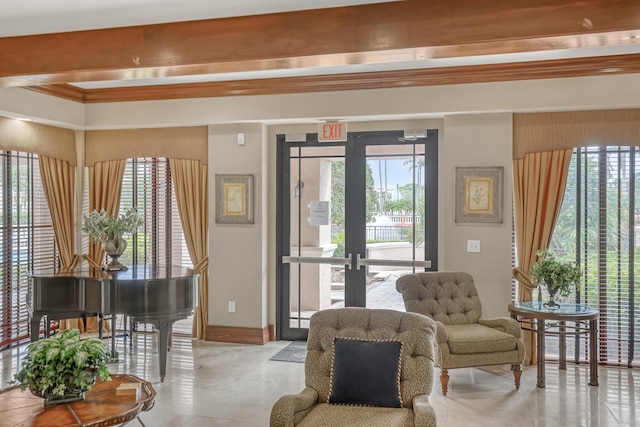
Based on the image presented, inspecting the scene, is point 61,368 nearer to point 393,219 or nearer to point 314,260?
point 314,260

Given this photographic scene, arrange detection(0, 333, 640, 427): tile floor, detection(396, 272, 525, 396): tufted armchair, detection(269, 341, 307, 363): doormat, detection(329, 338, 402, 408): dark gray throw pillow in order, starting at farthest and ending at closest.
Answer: detection(269, 341, 307, 363): doormat, detection(396, 272, 525, 396): tufted armchair, detection(0, 333, 640, 427): tile floor, detection(329, 338, 402, 408): dark gray throw pillow

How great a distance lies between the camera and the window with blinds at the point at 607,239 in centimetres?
526

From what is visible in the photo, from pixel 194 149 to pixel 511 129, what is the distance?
3.40 meters

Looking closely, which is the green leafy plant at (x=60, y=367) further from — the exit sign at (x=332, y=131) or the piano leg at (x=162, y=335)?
the exit sign at (x=332, y=131)

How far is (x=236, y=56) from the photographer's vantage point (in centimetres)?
377

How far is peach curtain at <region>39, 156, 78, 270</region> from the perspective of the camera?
21.0ft

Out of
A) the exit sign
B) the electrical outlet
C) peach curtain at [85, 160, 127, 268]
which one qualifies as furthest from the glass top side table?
peach curtain at [85, 160, 127, 268]

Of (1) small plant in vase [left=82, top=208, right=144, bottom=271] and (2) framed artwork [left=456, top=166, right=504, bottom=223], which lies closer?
(1) small plant in vase [left=82, top=208, right=144, bottom=271]

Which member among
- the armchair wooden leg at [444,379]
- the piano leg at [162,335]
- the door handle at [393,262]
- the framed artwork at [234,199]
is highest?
the framed artwork at [234,199]

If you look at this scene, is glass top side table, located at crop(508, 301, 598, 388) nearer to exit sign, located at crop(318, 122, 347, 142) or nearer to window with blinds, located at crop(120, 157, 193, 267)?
exit sign, located at crop(318, 122, 347, 142)

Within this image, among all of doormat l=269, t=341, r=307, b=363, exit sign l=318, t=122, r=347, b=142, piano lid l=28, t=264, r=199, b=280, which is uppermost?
exit sign l=318, t=122, r=347, b=142

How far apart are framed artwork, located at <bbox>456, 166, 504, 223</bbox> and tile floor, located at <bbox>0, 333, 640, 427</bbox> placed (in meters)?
1.45

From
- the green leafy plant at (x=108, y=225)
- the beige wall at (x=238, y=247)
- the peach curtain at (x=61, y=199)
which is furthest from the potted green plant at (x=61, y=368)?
the peach curtain at (x=61, y=199)

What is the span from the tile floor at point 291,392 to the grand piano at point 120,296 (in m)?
0.50
